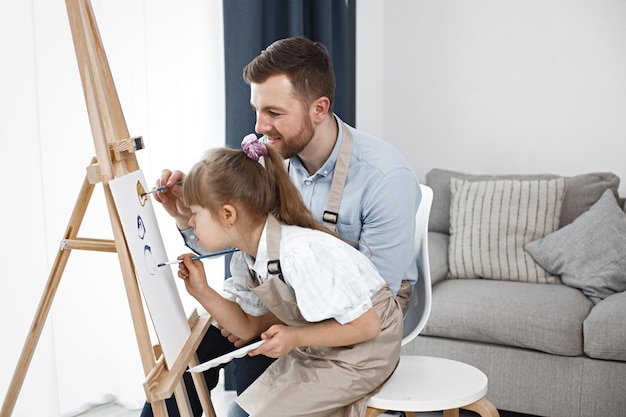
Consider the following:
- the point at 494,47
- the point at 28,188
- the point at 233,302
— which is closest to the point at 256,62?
the point at 233,302

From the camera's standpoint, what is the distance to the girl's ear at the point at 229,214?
1.56 meters

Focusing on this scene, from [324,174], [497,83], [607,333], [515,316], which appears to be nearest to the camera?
[324,174]

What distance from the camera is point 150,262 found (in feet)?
5.08

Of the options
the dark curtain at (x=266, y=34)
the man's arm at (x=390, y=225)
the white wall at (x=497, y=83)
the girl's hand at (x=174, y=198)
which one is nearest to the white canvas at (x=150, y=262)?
the girl's hand at (x=174, y=198)

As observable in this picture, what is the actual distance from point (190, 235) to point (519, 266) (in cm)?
172

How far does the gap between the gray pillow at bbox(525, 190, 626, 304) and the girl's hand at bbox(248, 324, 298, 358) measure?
1732 millimetres

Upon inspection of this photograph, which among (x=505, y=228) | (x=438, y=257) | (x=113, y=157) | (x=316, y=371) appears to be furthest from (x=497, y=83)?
(x=113, y=157)

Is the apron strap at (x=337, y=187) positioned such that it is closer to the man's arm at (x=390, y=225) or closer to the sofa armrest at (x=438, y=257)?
the man's arm at (x=390, y=225)

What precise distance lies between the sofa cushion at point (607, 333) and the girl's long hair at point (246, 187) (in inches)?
53.8

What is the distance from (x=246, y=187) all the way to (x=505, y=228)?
187 centimetres

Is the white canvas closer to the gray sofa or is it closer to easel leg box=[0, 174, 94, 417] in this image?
easel leg box=[0, 174, 94, 417]

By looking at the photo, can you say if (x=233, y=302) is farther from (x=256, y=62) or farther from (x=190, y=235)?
(x=256, y=62)

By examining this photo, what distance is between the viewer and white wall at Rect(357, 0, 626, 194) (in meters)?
3.46

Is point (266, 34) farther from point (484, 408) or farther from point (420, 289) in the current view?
point (484, 408)
